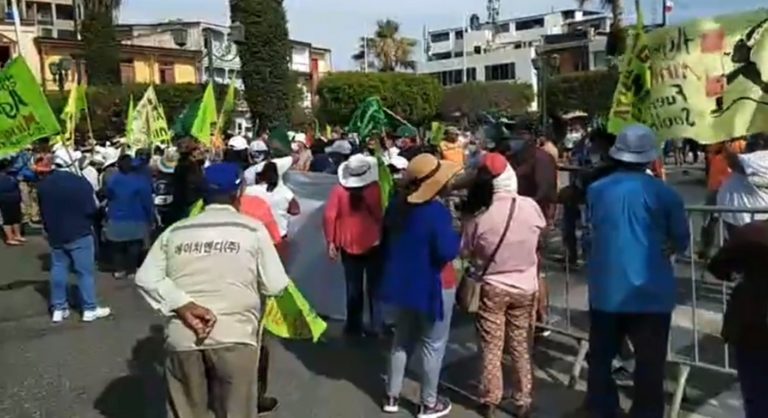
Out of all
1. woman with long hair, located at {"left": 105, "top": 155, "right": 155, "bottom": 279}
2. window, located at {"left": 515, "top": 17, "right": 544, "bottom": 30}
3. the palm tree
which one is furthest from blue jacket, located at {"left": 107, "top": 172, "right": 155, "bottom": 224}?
window, located at {"left": 515, "top": 17, "right": 544, "bottom": 30}

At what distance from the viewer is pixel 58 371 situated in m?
7.83

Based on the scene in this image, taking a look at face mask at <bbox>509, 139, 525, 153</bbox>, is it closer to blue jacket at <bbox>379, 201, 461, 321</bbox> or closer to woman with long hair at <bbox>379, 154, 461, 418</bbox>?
woman with long hair at <bbox>379, 154, 461, 418</bbox>

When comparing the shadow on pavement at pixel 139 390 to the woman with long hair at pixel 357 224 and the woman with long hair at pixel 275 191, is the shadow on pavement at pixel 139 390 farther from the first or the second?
the woman with long hair at pixel 357 224

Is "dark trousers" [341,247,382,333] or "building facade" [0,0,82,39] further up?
"building facade" [0,0,82,39]

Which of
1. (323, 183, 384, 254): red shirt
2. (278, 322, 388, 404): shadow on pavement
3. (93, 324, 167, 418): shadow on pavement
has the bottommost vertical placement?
(93, 324, 167, 418): shadow on pavement

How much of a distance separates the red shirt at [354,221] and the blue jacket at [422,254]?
6.98 feet

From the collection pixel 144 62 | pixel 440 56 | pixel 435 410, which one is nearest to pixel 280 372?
pixel 435 410

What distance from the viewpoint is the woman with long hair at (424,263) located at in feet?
19.2

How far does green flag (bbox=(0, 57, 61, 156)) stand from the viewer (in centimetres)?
1002

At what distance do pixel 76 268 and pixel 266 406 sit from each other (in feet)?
13.2

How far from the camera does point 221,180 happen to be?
4738 mm

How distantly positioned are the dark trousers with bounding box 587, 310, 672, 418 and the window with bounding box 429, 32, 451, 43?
13152 centimetres

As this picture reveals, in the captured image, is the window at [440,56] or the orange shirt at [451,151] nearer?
the orange shirt at [451,151]

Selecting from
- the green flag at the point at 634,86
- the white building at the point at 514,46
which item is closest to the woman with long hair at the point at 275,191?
the green flag at the point at 634,86
